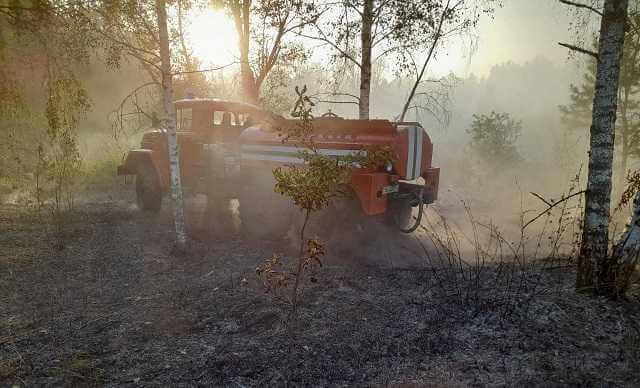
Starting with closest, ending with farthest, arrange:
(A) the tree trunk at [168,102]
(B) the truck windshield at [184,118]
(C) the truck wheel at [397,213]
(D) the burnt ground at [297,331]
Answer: (D) the burnt ground at [297,331] → (A) the tree trunk at [168,102] → (C) the truck wheel at [397,213] → (B) the truck windshield at [184,118]

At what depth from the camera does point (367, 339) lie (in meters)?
3.83

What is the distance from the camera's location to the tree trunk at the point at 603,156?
4008 millimetres

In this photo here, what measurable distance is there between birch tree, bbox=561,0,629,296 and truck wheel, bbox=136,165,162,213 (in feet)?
26.3

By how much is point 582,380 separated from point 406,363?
138cm

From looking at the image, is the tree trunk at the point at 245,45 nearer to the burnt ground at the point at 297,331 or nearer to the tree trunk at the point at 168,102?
the tree trunk at the point at 168,102

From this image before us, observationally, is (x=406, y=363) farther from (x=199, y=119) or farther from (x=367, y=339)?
(x=199, y=119)

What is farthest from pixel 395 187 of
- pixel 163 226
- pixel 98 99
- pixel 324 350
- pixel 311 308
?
pixel 98 99

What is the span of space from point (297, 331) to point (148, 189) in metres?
6.15

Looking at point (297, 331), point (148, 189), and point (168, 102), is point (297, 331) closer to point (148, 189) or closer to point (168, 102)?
point (168, 102)

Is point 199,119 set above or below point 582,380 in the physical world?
→ above

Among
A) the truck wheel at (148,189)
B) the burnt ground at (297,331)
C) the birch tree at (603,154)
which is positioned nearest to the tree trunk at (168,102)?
the burnt ground at (297,331)

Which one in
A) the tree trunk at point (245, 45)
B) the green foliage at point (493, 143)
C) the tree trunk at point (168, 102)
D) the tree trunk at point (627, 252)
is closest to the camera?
the tree trunk at point (627, 252)

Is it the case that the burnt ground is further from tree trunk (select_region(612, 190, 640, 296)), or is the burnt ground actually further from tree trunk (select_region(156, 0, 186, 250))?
tree trunk (select_region(156, 0, 186, 250))

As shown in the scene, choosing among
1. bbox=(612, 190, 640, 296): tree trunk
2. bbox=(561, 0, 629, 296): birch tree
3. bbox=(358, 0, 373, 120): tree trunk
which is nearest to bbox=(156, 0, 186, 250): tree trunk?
bbox=(358, 0, 373, 120): tree trunk
